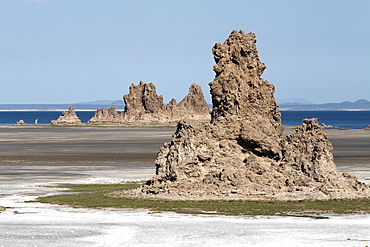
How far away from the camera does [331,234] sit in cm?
2250

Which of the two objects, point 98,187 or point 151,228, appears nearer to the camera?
point 151,228

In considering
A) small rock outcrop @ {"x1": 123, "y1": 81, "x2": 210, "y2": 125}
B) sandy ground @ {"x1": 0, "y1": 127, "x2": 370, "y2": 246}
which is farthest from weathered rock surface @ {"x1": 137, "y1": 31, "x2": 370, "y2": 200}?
small rock outcrop @ {"x1": 123, "y1": 81, "x2": 210, "y2": 125}

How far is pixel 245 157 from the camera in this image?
32.0 metres

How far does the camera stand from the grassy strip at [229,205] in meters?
27.2

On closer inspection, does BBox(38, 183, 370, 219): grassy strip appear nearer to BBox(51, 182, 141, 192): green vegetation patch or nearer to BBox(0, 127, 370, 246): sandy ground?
BBox(0, 127, 370, 246): sandy ground

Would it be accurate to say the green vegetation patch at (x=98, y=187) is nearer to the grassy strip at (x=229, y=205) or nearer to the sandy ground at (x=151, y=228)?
the sandy ground at (x=151, y=228)

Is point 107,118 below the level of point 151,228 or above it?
above

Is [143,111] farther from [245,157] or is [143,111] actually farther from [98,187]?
[245,157]

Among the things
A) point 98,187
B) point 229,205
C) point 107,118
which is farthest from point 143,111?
point 229,205

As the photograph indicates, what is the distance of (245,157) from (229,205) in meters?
3.78

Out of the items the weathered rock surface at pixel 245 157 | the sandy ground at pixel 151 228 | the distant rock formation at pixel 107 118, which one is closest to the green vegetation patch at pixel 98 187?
the sandy ground at pixel 151 228

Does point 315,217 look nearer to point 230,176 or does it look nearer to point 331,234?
point 331,234

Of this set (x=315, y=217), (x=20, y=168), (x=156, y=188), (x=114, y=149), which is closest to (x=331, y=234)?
(x=315, y=217)

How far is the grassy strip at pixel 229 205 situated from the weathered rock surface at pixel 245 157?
79 cm
